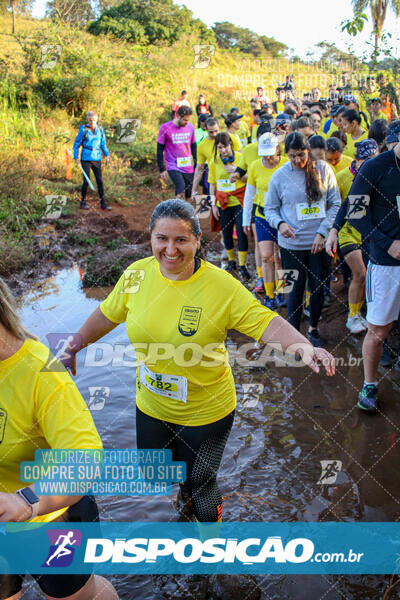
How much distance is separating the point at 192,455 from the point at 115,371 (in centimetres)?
317

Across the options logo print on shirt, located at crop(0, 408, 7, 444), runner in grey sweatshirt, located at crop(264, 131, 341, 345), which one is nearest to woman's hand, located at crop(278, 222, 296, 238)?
runner in grey sweatshirt, located at crop(264, 131, 341, 345)

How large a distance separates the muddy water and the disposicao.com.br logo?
0.13 meters

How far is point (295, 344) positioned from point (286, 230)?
2.75 meters

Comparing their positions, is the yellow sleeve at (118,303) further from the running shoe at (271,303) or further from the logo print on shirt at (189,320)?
the running shoe at (271,303)

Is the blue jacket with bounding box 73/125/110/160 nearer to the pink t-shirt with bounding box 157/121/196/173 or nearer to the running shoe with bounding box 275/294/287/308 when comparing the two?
the pink t-shirt with bounding box 157/121/196/173

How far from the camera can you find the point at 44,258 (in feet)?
30.4

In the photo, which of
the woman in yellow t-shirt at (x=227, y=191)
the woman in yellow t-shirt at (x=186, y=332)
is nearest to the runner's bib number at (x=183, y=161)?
the woman in yellow t-shirt at (x=227, y=191)

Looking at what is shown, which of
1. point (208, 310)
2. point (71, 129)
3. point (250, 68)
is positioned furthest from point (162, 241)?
point (250, 68)

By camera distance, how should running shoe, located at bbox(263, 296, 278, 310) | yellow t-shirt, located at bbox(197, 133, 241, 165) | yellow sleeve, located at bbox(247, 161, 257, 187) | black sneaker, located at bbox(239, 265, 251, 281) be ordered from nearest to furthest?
yellow sleeve, located at bbox(247, 161, 257, 187)
running shoe, located at bbox(263, 296, 278, 310)
black sneaker, located at bbox(239, 265, 251, 281)
yellow t-shirt, located at bbox(197, 133, 241, 165)

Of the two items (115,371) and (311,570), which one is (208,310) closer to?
(311,570)

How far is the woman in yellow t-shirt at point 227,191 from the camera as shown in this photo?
7.43 metres

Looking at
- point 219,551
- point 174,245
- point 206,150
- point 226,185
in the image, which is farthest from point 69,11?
point 219,551

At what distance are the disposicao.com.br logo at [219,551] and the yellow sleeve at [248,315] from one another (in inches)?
49.2

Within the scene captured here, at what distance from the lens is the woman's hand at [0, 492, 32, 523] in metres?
1.65
